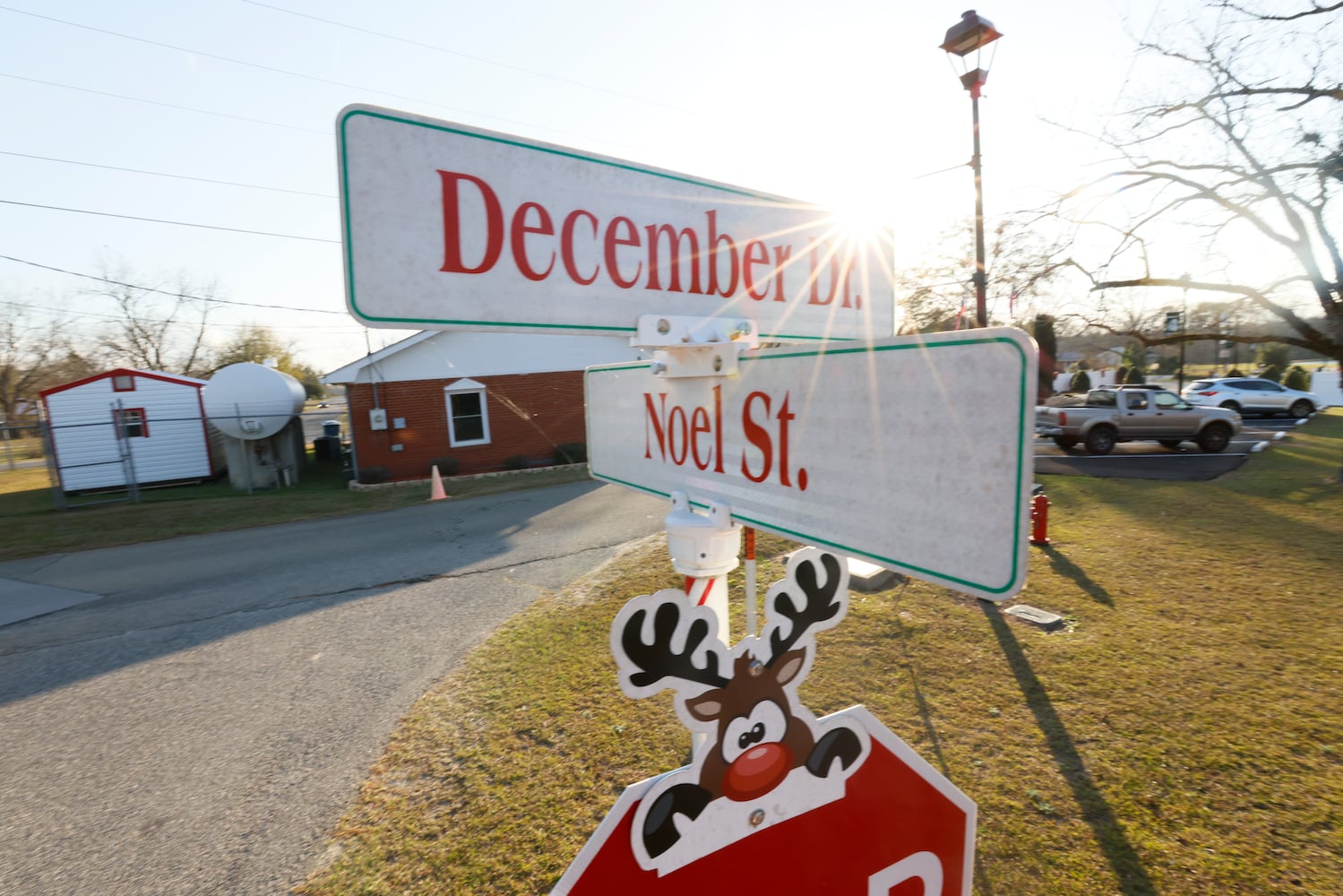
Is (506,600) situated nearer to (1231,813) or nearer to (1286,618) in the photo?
(1231,813)

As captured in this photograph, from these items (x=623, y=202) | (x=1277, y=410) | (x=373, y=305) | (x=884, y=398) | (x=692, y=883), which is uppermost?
(x=623, y=202)

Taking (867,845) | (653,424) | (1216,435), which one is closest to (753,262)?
(653,424)

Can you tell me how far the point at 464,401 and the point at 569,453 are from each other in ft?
10.7

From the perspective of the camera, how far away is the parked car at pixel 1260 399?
2269cm

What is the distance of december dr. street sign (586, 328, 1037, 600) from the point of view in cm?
82

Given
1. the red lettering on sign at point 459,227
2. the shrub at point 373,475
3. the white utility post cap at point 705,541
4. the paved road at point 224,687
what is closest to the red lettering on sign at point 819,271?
the white utility post cap at point 705,541

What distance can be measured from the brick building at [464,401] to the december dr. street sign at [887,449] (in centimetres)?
1342

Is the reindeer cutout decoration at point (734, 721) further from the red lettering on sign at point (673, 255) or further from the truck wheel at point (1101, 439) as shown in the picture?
the truck wheel at point (1101, 439)

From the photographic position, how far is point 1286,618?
5.04 meters

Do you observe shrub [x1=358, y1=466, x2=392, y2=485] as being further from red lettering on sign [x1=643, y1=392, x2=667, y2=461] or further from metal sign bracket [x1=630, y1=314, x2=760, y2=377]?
metal sign bracket [x1=630, y1=314, x2=760, y2=377]

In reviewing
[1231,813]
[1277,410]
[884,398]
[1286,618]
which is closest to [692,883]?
[884,398]

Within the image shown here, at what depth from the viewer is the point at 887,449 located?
3.25 feet

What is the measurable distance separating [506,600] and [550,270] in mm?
5935

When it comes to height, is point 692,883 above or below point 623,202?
below
